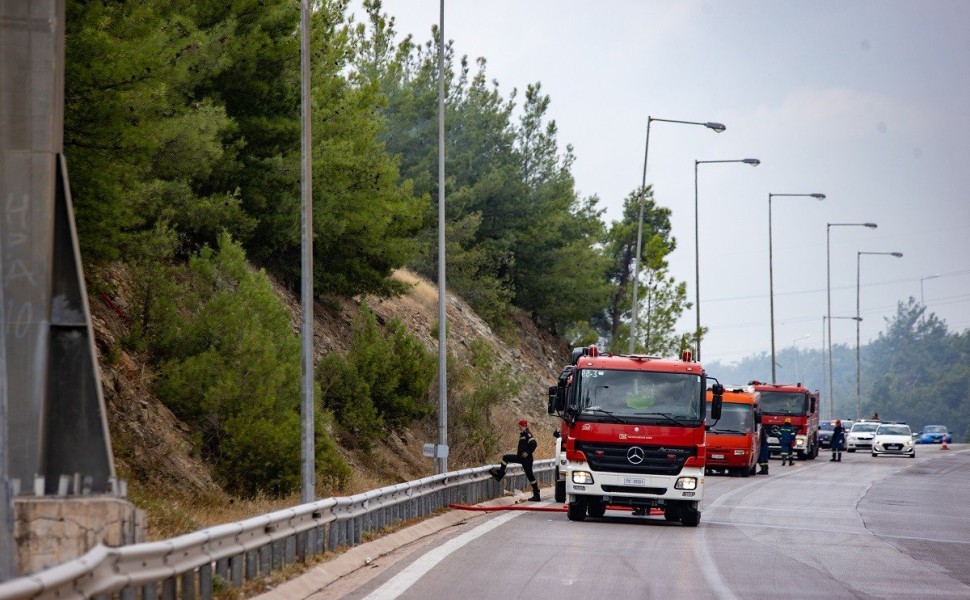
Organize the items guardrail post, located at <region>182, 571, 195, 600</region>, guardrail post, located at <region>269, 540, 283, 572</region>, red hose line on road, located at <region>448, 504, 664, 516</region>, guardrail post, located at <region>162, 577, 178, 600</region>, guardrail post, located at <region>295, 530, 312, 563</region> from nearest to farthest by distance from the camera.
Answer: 1. guardrail post, located at <region>162, 577, 178, 600</region>
2. guardrail post, located at <region>182, 571, 195, 600</region>
3. guardrail post, located at <region>269, 540, 283, 572</region>
4. guardrail post, located at <region>295, 530, 312, 563</region>
5. red hose line on road, located at <region>448, 504, 664, 516</region>

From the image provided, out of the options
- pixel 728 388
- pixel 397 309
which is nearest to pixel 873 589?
pixel 728 388

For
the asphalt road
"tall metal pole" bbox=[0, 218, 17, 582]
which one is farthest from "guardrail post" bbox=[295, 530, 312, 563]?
"tall metal pole" bbox=[0, 218, 17, 582]

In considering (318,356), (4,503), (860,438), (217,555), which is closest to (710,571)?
(217,555)

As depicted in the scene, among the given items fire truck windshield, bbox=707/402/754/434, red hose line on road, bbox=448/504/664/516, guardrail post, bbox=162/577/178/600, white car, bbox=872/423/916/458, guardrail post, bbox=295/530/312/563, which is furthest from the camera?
white car, bbox=872/423/916/458

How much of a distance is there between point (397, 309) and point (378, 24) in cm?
1557

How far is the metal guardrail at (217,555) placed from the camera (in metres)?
7.98

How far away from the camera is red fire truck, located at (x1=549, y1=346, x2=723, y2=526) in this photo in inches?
885

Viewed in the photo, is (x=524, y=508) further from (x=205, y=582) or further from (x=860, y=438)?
(x=860, y=438)

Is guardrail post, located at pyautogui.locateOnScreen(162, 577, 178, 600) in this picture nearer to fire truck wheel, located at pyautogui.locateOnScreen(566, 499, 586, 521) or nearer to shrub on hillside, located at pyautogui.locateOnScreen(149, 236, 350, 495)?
A: shrub on hillside, located at pyautogui.locateOnScreen(149, 236, 350, 495)

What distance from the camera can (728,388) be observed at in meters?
44.9

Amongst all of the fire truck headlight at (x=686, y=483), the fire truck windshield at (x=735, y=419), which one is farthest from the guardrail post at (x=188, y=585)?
the fire truck windshield at (x=735, y=419)

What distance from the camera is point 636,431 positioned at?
22.5m

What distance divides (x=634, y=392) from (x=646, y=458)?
1.13 metres

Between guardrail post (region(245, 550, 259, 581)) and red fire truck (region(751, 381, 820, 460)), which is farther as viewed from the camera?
red fire truck (region(751, 381, 820, 460))
